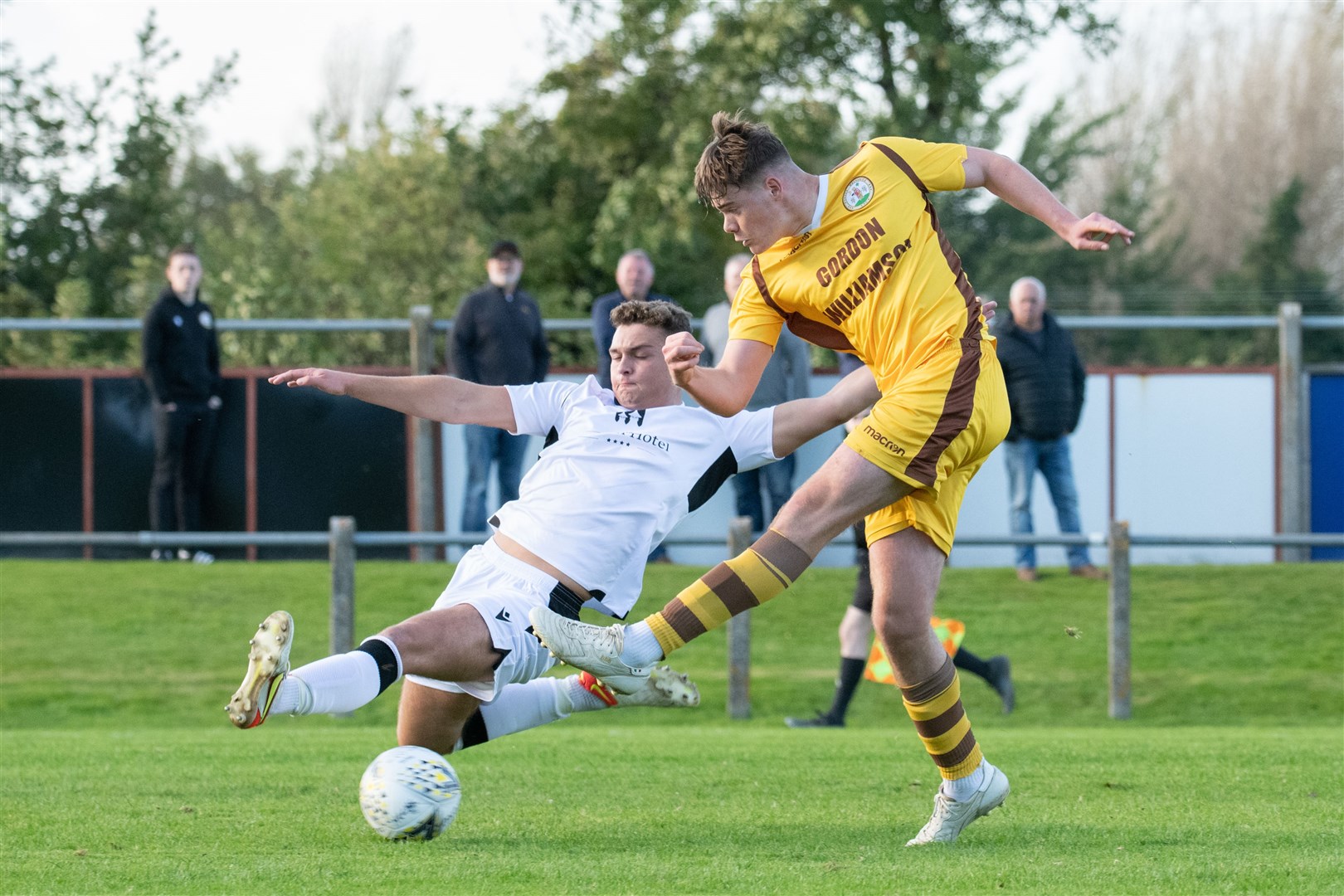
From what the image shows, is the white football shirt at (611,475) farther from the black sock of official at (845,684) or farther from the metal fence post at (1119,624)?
the metal fence post at (1119,624)

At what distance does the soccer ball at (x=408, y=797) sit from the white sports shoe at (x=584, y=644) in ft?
2.39

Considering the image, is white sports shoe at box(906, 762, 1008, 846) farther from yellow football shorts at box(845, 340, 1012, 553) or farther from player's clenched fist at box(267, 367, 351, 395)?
player's clenched fist at box(267, 367, 351, 395)

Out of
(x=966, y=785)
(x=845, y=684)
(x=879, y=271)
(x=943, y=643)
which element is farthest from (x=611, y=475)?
(x=943, y=643)

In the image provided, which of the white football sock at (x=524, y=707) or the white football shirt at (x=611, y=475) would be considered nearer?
the white football shirt at (x=611, y=475)

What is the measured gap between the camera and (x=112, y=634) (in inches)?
430

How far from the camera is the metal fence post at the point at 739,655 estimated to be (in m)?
9.70

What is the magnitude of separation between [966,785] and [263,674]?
7.53 ft

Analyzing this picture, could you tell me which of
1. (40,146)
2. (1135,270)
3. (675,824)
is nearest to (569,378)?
(675,824)

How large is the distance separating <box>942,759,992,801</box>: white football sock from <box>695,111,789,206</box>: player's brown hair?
6.81ft

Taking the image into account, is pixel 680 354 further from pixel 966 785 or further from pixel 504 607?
pixel 966 785

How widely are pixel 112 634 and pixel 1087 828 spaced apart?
25.8ft

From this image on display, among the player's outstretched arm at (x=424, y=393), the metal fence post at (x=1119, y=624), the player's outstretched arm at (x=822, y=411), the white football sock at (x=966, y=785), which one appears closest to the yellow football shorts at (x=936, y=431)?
the player's outstretched arm at (x=822, y=411)

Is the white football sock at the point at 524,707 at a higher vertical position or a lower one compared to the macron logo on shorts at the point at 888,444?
lower

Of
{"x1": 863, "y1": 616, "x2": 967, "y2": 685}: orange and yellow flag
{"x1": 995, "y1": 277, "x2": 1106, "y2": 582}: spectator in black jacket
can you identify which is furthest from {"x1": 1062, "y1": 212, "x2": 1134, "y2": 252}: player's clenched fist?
{"x1": 995, "y1": 277, "x2": 1106, "y2": 582}: spectator in black jacket
